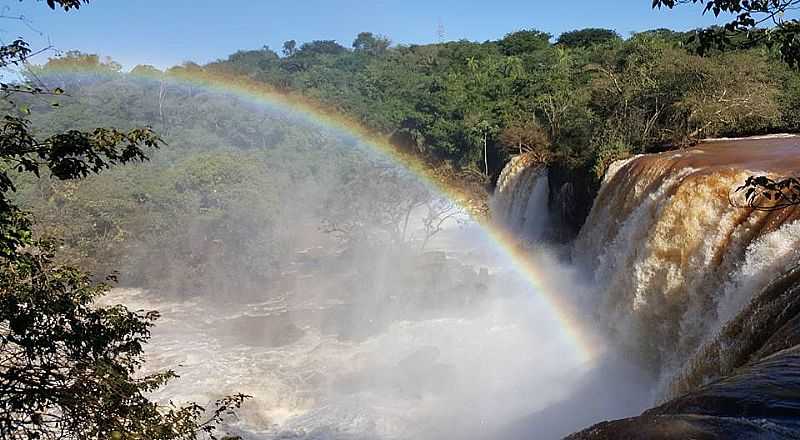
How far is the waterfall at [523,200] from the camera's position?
20.8 metres

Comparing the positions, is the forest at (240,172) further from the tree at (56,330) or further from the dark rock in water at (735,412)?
the dark rock in water at (735,412)

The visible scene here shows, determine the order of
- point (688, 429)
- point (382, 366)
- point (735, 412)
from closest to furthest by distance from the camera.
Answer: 1. point (688, 429)
2. point (735, 412)
3. point (382, 366)

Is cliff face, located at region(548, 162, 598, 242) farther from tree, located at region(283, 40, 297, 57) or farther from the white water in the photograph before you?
tree, located at region(283, 40, 297, 57)

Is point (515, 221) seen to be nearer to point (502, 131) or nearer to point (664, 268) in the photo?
point (502, 131)

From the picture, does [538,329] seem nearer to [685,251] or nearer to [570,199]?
[570,199]

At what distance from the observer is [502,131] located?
28.2 meters

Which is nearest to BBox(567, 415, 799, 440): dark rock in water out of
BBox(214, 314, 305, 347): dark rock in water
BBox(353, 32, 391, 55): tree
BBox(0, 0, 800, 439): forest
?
BBox(0, 0, 800, 439): forest

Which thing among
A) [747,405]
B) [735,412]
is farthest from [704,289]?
[735,412]

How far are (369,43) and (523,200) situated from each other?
71.6 metres

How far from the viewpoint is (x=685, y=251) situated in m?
9.00

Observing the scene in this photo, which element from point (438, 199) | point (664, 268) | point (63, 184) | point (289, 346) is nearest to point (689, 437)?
point (664, 268)

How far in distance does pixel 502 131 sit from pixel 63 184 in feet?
59.9

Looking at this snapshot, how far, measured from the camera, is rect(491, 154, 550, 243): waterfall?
20.8m

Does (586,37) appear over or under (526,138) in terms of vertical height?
over
